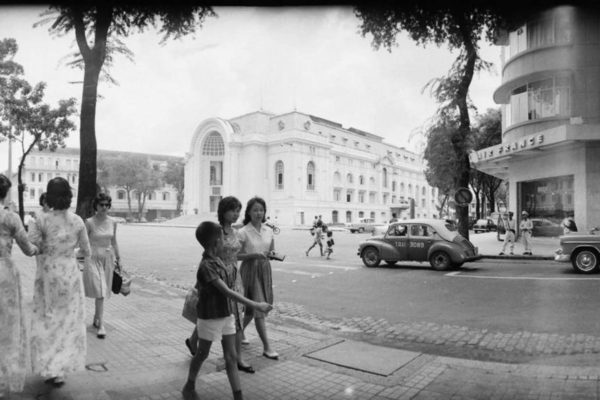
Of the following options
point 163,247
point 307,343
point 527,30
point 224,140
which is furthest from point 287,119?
point 163,247

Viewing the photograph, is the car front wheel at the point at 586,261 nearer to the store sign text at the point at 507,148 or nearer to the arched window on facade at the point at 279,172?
the store sign text at the point at 507,148

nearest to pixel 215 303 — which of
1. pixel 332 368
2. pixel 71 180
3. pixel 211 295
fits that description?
pixel 211 295

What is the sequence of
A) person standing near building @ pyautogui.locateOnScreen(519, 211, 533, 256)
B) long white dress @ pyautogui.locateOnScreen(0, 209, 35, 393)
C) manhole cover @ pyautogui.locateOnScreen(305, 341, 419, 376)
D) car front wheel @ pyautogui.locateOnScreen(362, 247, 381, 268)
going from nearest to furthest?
long white dress @ pyautogui.locateOnScreen(0, 209, 35, 393), manhole cover @ pyautogui.locateOnScreen(305, 341, 419, 376), car front wheel @ pyautogui.locateOnScreen(362, 247, 381, 268), person standing near building @ pyautogui.locateOnScreen(519, 211, 533, 256)

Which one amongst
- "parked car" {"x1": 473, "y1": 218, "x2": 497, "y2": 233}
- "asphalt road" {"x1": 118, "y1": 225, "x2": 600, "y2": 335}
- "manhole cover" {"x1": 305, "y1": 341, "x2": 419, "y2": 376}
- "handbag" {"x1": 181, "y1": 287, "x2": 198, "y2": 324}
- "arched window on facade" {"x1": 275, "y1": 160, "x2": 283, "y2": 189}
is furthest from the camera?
"parked car" {"x1": 473, "y1": 218, "x2": 497, "y2": 233}

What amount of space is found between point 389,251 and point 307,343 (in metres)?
8.01

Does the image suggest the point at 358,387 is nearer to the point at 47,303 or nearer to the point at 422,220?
the point at 47,303

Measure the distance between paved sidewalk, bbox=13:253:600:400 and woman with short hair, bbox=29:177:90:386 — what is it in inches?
8.2

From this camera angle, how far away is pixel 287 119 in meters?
3.54

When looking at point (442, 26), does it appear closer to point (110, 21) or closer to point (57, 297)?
point (110, 21)

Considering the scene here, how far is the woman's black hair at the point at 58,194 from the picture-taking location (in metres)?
3.62

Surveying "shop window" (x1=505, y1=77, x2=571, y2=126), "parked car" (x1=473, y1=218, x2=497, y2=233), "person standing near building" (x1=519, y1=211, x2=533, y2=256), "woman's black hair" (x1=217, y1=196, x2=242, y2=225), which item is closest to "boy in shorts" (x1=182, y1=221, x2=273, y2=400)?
"woman's black hair" (x1=217, y1=196, x2=242, y2=225)

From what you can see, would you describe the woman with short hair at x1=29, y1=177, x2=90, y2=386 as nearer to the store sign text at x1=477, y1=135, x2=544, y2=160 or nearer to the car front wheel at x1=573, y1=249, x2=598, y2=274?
the store sign text at x1=477, y1=135, x2=544, y2=160

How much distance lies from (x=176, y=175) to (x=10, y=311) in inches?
63.9

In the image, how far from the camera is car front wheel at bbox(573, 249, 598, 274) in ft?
33.7
